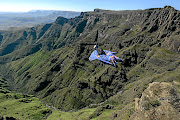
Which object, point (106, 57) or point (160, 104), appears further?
point (106, 57)

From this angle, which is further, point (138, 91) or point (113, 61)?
point (138, 91)

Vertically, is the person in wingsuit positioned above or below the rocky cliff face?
above

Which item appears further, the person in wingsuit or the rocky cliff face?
the person in wingsuit

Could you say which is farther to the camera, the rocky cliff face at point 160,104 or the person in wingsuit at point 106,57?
the person in wingsuit at point 106,57

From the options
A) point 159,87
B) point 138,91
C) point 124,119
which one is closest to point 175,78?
point 138,91

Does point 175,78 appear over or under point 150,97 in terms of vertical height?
under

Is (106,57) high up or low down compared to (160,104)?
up

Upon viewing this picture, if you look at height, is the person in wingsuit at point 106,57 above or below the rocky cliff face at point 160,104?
above

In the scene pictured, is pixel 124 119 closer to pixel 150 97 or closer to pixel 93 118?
pixel 150 97
